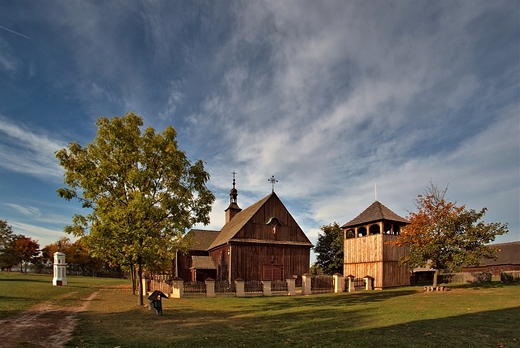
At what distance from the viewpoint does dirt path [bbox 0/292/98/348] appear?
9633 mm

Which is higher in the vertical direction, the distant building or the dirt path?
the dirt path

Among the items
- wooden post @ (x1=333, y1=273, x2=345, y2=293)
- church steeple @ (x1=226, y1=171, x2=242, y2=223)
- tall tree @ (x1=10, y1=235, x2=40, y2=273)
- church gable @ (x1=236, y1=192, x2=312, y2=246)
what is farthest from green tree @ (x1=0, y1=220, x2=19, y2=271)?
wooden post @ (x1=333, y1=273, x2=345, y2=293)

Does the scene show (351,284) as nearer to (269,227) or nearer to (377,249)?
(377,249)

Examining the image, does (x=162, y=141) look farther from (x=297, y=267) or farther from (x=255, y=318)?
(x=297, y=267)

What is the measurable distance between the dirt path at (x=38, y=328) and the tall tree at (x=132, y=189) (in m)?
3.96

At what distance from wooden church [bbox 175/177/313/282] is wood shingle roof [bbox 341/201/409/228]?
5.33 m

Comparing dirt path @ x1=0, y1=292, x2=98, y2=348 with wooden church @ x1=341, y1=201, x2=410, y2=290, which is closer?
dirt path @ x1=0, y1=292, x2=98, y2=348

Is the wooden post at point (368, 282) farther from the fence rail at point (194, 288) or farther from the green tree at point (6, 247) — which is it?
the green tree at point (6, 247)

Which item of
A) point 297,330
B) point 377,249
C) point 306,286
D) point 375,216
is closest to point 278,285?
point 306,286

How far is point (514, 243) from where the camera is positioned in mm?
49469

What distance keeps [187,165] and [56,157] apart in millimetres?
6813

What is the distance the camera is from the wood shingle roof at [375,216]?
32.2 metres

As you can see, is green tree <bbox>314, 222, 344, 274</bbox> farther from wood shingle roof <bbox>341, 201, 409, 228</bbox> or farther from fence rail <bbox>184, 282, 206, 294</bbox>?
fence rail <bbox>184, 282, 206, 294</bbox>

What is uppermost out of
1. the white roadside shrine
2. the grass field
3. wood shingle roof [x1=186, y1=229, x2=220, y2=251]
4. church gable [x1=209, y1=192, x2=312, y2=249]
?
church gable [x1=209, y1=192, x2=312, y2=249]
